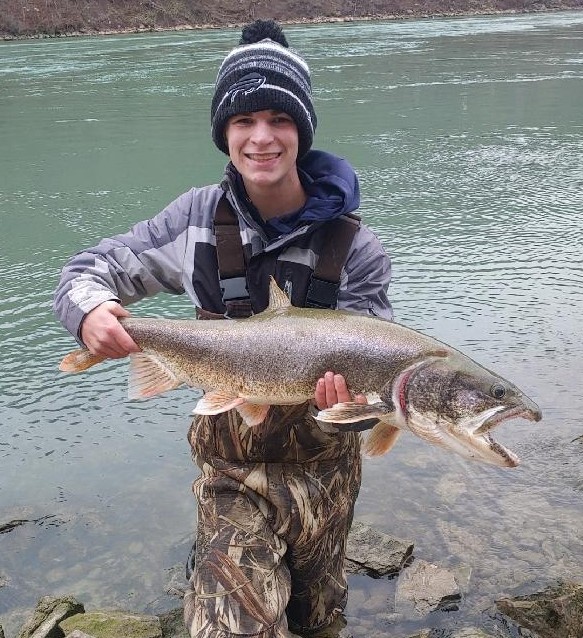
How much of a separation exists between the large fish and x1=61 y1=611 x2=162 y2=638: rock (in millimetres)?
→ 1237

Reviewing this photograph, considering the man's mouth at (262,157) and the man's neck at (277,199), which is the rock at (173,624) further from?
the man's mouth at (262,157)

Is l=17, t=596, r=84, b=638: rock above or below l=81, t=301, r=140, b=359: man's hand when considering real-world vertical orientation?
below

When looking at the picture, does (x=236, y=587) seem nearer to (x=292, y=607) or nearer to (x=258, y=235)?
(x=292, y=607)

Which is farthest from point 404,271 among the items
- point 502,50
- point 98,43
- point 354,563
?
point 98,43

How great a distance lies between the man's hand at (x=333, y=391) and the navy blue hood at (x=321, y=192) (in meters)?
0.82

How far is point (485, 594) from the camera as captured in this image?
4.51 m

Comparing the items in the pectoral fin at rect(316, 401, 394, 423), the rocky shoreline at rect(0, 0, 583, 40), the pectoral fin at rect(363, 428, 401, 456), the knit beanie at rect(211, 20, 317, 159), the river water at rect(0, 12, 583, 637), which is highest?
the knit beanie at rect(211, 20, 317, 159)

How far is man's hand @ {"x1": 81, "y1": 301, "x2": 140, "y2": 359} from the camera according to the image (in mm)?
3432

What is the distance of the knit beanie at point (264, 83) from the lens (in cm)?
369

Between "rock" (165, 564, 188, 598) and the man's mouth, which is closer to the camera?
the man's mouth

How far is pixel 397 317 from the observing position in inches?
306

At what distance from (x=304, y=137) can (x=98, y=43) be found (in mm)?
→ 47395

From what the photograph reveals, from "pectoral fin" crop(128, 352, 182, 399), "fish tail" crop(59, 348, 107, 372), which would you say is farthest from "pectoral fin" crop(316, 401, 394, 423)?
"fish tail" crop(59, 348, 107, 372)

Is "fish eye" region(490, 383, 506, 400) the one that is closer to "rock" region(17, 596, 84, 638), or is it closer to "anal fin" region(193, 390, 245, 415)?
"anal fin" region(193, 390, 245, 415)
